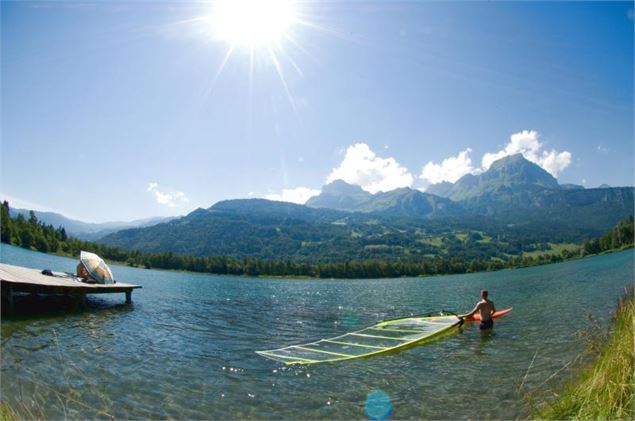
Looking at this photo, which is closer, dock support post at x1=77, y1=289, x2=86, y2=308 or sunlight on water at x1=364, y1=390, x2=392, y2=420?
sunlight on water at x1=364, y1=390, x2=392, y2=420

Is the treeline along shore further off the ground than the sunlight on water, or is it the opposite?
the sunlight on water

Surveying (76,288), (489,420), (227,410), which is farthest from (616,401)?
(76,288)

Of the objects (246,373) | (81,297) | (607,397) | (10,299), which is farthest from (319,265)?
(607,397)

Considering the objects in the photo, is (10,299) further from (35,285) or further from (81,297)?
(81,297)

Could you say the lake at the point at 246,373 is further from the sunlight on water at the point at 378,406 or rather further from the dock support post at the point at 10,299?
the dock support post at the point at 10,299

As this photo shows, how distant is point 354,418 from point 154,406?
6.45 meters

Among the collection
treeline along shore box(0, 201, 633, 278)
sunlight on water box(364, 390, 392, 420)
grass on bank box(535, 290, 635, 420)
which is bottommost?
treeline along shore box(0, 201, 633, 278)

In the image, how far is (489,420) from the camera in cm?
1091

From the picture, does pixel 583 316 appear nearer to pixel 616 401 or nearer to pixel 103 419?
pixel 616 401

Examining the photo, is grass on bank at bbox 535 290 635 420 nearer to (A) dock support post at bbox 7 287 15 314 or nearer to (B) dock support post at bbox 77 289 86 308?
(A) dock support post at bbox 7 287 15 314

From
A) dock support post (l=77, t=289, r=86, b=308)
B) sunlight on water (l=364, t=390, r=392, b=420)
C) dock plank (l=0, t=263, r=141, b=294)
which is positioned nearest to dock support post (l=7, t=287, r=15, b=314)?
dock plank (l=0, t=263, r=141, b=294)

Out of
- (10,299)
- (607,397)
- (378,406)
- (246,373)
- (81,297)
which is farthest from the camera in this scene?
(81,297)

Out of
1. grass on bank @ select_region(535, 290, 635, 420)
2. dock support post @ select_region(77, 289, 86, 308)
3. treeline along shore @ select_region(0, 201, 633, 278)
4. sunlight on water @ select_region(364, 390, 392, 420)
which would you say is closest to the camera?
grass on bank @ select_region(535, 290, 635, 420)

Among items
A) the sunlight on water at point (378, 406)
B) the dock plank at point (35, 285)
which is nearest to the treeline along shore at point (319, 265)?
the dock plank at point (35, 285)
